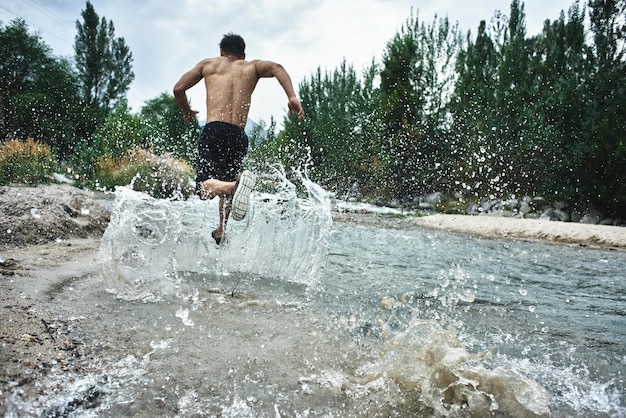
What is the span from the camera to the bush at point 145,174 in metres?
12.7

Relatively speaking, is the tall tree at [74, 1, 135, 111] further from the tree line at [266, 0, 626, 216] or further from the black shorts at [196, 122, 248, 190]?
the black shorts at [196, 122, 248, 190]

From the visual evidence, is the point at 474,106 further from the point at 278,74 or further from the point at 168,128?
the point at 168,128

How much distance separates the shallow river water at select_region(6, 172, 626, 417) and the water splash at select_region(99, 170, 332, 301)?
0.5 inches

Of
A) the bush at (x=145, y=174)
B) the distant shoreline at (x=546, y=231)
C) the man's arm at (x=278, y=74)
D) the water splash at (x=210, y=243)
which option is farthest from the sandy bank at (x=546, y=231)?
the bush at (x=145, y=174)

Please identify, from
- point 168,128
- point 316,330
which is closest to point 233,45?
point 316,330

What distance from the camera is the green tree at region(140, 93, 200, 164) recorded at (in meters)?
26.9

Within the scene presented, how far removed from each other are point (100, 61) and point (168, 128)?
24.7 ft

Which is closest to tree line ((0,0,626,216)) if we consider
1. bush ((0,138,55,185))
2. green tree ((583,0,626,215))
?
green tree ((583,0,626,215))

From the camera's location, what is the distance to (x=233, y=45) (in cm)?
377

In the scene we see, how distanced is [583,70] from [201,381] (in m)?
15.9

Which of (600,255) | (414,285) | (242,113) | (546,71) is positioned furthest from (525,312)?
(546,71)

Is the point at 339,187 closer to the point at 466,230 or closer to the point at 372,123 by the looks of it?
the point at 372,123

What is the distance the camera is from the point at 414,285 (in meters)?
3.34

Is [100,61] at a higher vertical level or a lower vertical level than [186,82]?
higher
